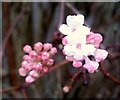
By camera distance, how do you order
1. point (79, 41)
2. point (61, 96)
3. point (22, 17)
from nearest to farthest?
point (79, 41) < point (61, 96) < point (22, 17)

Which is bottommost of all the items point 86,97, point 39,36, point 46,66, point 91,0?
point 86,97

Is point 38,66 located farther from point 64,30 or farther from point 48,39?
point 48,39

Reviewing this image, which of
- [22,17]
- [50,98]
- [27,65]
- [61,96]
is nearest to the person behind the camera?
[27,65]

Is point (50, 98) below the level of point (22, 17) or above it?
below

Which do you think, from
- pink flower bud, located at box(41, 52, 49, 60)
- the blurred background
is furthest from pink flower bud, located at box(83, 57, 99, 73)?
the blurred background

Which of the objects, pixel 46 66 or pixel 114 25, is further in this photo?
pixel 114 25

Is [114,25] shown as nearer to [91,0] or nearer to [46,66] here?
[91,0]

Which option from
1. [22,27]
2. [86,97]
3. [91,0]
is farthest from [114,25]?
[22,27]
